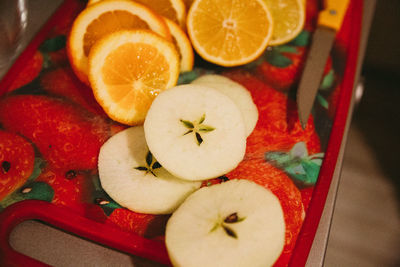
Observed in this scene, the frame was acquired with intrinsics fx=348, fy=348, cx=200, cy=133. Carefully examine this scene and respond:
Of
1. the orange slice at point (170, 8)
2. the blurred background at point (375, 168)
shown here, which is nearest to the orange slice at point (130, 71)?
the orange slice at point (170, 8)

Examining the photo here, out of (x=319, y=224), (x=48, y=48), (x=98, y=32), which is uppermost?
(x=98, y=32)

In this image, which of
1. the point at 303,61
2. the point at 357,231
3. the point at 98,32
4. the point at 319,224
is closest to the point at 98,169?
the point at 98,32

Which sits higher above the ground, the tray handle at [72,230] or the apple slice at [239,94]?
the apple slice at [239,94]

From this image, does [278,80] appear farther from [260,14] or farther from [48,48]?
[48,48]

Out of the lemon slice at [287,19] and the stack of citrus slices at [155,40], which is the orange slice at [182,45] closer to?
the stack of citrus slices at [155,40]

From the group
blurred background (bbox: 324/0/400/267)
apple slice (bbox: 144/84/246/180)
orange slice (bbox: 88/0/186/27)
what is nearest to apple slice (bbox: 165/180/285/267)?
apple slice (bbox: 144/84/246/180)

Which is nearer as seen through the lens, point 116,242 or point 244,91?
point 116,242

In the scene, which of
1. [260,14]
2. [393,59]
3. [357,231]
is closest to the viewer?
[260,14]

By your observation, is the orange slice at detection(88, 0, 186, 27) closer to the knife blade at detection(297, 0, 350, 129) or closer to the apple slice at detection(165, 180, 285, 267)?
the knife blade at detection(297, 0, 350, 129)
